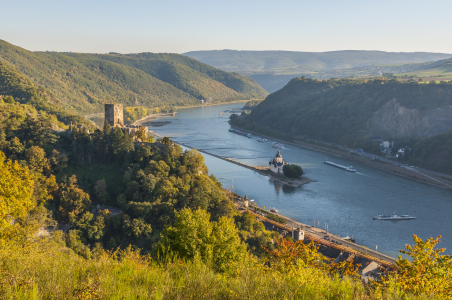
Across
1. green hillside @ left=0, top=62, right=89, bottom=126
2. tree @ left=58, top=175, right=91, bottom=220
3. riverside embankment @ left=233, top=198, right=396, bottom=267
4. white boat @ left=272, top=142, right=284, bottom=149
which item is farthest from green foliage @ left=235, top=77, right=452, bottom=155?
tree @ left=58, top=175, right=91, bottom=220

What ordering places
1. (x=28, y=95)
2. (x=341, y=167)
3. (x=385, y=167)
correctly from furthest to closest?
(x=341, y=167), (x=385, y=167), (x=28, y=95)

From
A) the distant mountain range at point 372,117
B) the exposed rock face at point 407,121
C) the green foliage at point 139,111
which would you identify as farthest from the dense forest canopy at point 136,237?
the green foliage at point 139,111

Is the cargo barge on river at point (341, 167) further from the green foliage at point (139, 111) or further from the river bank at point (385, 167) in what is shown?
the green foliage at point (139, 111)

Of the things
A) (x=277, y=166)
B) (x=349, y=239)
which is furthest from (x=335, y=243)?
(x=277, y=166)

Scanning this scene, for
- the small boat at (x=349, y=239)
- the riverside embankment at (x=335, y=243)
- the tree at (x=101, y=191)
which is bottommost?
the small boat at (x=349, y=239)

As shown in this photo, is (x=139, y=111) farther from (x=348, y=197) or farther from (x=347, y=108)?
(x=348, y=197)

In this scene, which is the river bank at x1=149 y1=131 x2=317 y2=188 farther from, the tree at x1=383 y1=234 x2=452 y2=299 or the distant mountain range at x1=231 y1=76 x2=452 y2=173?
the tree at x1=383 y1=234 x2=452 y2=299
